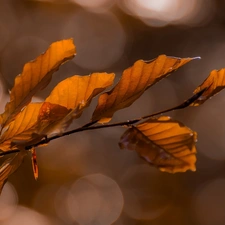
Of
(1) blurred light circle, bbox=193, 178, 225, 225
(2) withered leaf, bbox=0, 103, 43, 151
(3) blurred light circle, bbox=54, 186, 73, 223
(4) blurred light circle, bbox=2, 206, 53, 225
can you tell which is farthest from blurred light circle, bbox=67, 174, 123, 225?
(2) withered leaf, bbox=0, 103, 43, 151

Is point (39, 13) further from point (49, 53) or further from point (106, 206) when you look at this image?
point (49, 53)

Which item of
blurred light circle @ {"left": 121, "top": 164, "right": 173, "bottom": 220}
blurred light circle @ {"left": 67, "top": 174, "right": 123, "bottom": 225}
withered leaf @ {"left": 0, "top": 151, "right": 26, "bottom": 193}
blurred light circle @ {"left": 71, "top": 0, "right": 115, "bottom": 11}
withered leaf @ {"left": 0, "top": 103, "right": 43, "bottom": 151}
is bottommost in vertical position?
blurred light circle @ {"left": 67, "top": 174, "right": 123, "bottom": 225}

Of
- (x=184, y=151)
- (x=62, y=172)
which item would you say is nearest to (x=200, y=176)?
(x=62, y=172)

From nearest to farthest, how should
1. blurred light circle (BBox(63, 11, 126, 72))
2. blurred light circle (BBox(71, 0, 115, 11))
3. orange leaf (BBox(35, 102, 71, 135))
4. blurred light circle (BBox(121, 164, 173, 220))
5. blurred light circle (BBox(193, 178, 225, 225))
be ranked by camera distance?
1. orange leaf (BBox(35, 102, 71, 135))
2. blurred light circle (BBox(121, 164, 173, 220))
3. blurred light circle (BBox(71, 0, 115, 11))
4. blurred light circle (BBox(193, 178, 225, 225))
5. blurred light circle (BBox(63, 11, 126, 72))

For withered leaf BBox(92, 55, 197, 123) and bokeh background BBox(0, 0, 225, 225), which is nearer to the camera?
withered leaf BBox(92, 55, 197, 123)

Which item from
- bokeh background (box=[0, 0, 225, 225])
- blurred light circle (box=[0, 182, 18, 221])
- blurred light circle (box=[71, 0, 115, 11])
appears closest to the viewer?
blurred light circle (box=[0, 182, 18, 221])

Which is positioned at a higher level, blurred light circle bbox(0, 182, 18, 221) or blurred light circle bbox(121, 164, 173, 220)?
blurred light circle bbox(0, 182, 18, 221)

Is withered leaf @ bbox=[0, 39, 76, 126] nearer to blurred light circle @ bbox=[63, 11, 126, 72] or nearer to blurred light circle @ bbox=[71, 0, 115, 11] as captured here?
blurred light circle @ bbox=[71, 0, 115, 11]

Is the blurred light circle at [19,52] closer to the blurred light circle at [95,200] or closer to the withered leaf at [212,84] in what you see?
the blurred light circle at [95,200]

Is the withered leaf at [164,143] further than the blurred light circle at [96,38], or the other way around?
the blurred light circle at [96,38]

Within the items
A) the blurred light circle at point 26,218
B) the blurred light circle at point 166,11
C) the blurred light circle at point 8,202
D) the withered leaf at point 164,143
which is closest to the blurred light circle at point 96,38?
the blurred light circle at point 166,11
